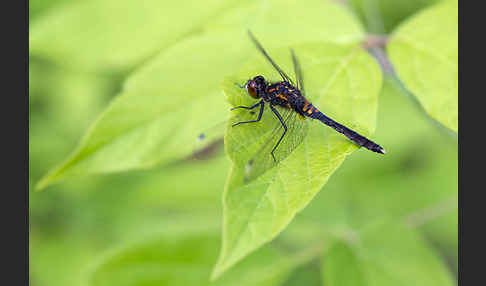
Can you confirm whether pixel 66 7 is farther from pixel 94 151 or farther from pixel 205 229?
pixel 205 229

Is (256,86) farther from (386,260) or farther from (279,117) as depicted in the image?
(386,260)

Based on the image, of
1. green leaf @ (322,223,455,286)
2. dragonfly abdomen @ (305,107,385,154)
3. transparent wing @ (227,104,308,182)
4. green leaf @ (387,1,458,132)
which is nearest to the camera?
transparent wing @ (227,104,308,182)

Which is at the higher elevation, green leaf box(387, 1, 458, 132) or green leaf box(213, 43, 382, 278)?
green leaf box(213, 43, 382, 278)

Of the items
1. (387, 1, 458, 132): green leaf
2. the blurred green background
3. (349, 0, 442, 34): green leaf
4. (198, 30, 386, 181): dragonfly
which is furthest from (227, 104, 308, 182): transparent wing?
(349, 0, 442, 34): green leaf

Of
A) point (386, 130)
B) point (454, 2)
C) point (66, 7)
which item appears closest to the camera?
point (454, 2)

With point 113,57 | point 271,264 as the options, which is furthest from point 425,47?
point 113,57

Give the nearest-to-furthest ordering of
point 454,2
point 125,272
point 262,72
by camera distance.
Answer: point 262,72, point 454,2, point 125,272

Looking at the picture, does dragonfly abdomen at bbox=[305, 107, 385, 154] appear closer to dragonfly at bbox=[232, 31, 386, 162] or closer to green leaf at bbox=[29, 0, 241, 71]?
dragonfly at bbox=[232, 31, 386, 162]

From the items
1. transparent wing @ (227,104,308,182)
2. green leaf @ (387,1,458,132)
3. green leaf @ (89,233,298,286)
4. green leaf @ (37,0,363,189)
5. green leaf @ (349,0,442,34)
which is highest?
green leaf @ (37,0,363,189)
